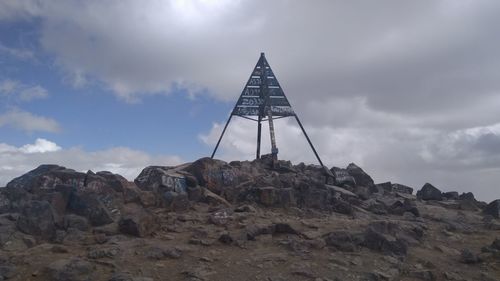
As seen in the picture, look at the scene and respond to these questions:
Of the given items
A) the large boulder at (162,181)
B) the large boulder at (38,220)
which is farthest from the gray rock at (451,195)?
the large boulder at (38,220)

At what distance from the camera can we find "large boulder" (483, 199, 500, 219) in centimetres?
2172

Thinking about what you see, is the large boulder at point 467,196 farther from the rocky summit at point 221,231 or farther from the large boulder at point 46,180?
the large boulder at point 46,180

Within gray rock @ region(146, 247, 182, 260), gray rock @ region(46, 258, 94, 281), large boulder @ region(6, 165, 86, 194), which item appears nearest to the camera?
gray rock @ region(46, 258, 94, 281)

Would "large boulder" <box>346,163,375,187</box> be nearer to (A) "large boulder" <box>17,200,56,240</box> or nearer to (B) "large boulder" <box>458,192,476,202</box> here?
(B) "large boulder" <box>458,192,476,202</box>

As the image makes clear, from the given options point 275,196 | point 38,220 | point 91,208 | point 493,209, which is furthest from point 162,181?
point 493,209

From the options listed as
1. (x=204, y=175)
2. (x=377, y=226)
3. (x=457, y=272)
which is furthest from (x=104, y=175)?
(x=457, y=272)

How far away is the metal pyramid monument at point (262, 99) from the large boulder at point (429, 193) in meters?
6.37

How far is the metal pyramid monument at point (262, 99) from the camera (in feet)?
91.4

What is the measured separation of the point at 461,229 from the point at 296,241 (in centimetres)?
784

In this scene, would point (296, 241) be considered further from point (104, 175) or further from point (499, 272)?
point (104, 175)

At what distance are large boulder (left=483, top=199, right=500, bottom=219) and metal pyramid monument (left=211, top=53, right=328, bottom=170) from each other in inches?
376

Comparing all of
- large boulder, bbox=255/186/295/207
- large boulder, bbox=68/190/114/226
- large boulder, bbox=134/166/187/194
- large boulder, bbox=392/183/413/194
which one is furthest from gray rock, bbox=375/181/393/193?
large boulder, bbox=68/190/114/226

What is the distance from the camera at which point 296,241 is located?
1390 centimetres

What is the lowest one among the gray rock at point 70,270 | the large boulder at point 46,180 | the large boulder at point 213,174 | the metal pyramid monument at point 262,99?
the gray rock at point 70,270
